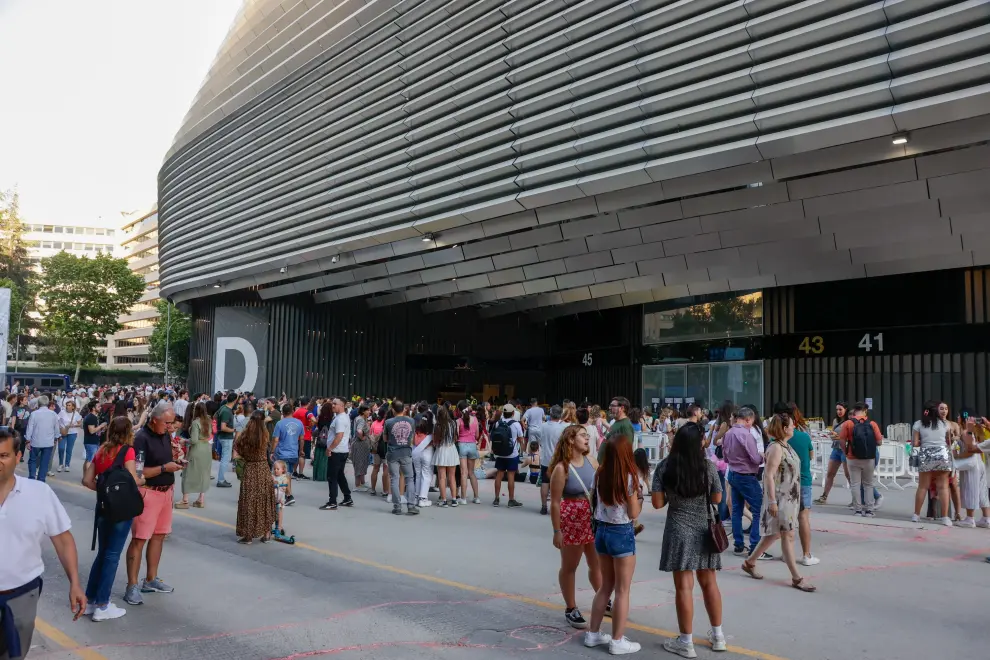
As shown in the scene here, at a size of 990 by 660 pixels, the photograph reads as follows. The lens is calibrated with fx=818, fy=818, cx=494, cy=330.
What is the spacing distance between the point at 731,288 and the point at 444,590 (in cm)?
1922

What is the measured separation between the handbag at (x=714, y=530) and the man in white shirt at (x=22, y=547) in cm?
383

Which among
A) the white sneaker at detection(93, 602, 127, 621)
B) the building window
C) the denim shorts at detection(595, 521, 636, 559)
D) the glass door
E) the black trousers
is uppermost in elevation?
the building window

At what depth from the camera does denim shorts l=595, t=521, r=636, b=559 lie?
5.61 m

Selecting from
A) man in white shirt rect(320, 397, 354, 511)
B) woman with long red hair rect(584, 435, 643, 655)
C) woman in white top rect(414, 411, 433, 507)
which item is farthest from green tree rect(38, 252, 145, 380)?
woman with long red hair rect(584, 435, 643, 655)

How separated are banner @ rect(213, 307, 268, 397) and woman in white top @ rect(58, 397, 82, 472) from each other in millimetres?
18271

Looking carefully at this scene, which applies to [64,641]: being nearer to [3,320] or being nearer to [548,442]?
[548,442]

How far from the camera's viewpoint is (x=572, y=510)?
611 centimetres

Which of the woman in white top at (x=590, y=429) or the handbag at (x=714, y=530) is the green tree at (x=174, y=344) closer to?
the woman in white top at (x=590, y=429)

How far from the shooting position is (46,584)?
736cm

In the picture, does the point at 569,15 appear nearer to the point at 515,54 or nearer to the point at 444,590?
the point at 515,54

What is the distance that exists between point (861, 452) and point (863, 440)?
8.7 inches

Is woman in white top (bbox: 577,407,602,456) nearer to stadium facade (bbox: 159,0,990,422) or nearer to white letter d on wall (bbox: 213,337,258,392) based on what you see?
stadium facade (bbox: 159,0,990,422)

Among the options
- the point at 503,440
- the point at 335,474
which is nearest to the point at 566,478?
the point at 503,440

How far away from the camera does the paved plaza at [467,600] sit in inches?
223
